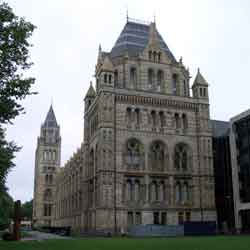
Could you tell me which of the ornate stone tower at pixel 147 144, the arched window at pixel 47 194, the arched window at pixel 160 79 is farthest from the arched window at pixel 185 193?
the arched window at pixel 47 194

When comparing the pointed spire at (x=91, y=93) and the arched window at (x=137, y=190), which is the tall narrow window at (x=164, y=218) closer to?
the arched window at (x=137, y=190)

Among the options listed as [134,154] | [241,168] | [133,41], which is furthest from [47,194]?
[241,168]

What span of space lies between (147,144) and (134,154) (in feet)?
8.21

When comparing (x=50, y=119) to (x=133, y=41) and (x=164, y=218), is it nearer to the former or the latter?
(x=133, y=41)

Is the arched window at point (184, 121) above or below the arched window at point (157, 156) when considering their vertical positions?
above

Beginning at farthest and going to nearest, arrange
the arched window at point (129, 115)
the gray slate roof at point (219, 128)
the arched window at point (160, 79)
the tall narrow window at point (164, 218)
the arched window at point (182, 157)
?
the gray slate roof at point (219, 128)
the arched window at point (160, 79)
the arched window at point (182, 157)
the arched window at point (129, 115)
the tall narrow window at point (164, 218)

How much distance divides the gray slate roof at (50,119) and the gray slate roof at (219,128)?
79.5 metres

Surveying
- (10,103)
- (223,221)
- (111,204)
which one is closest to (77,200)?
(111,204)

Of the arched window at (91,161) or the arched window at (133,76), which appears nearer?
the arched window at (133,76)

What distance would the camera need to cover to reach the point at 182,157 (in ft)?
204

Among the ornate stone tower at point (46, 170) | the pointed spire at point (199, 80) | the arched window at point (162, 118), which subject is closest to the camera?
the arched window at point (162, 118)

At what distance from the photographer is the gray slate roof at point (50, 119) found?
471 ft

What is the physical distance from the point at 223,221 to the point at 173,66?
2755cm

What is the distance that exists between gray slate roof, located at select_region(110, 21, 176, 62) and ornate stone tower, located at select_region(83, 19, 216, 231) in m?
0.28
